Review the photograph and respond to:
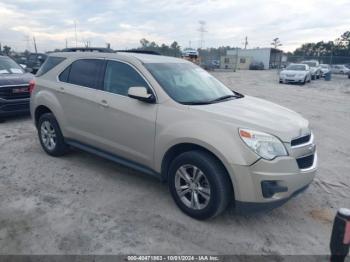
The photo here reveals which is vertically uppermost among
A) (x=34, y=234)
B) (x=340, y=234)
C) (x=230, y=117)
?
(x=230, y=117)

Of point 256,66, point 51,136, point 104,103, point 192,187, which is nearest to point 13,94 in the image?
point 51,136

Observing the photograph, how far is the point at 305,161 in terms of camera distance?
3.36 metres

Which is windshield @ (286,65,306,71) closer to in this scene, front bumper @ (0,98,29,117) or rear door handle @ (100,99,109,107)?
front bumper @ (0,98,29,117)

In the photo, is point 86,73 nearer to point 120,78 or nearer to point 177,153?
point 120,78

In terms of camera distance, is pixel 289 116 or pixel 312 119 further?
pixel 312 119

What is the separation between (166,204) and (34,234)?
1.50 m

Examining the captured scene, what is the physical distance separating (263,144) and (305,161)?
0.64m

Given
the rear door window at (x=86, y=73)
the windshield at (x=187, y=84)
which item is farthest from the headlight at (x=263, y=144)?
the rear door window at (x=86, y=73)

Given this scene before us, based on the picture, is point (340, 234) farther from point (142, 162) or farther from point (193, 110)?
point (142, 162)

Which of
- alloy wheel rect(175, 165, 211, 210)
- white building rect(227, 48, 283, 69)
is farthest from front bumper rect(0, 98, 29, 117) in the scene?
white building rect(227, 48, 283, 69)

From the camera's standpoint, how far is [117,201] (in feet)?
12.7

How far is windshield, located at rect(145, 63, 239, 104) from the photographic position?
12.4 ft

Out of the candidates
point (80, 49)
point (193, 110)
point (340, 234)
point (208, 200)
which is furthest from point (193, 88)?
point (340, 234)

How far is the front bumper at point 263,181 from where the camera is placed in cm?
301
